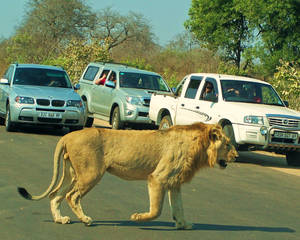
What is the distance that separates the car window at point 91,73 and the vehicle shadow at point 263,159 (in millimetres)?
6279

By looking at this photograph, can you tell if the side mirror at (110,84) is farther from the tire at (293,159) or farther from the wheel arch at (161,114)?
the tire at (293,159)

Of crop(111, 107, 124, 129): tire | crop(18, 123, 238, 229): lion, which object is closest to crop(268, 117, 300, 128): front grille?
crop(111, 107, 124, 129): tire

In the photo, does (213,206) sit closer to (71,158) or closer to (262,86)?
(71,158)

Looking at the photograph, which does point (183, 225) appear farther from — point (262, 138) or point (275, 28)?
point (275, 28)

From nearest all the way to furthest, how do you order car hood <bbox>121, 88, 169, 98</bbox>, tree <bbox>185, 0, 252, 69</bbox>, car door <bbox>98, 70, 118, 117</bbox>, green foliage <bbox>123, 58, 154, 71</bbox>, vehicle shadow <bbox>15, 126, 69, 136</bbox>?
vehicle shadow <bbox>15, 126, 69, 136</bbox> < car hood <bbox>121, 88, 169, 98</bbox> < car door <bbox>98, 70, 118, 117</bbox> < tree <bbox>185, 0, 252, 69</bbox> < green foliage <bbox>123, 58, 154, 71</bbox>

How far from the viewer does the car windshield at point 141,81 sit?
1941 centimetres

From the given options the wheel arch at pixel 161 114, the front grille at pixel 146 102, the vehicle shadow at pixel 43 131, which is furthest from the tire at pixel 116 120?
the wheel arch at pixel 161 114

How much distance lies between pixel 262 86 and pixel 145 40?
46.5 m

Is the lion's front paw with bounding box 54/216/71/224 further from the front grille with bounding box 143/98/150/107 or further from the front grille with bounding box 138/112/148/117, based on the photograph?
the front grille with bounding box 143/98/150/107

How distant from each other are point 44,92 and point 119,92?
261 centimetres

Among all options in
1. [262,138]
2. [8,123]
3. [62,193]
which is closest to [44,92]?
[8,123]

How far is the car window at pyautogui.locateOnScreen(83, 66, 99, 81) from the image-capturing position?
2103cm

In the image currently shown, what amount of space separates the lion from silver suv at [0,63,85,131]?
30.6 ft

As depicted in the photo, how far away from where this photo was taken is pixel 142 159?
705cm
